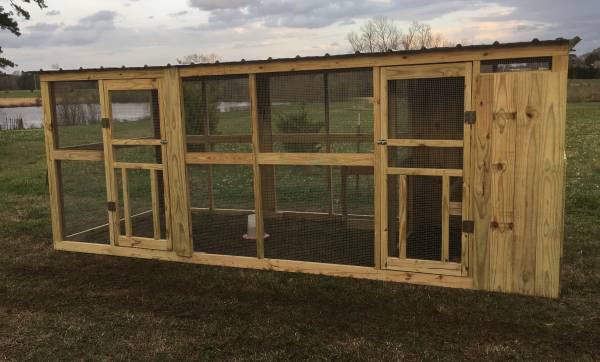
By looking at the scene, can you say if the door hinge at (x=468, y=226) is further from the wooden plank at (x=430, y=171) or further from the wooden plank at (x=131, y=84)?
the wooden plank at (x=131, y=84)

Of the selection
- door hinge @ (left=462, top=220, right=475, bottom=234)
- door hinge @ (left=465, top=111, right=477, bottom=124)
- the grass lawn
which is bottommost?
the grass lawn

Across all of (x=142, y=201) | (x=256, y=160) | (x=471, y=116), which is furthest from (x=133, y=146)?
(x=471, y=116)

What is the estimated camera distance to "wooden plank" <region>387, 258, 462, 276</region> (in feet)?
16.2

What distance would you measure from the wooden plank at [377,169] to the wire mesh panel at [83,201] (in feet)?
11.3

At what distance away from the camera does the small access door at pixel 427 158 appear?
4812 millimetres

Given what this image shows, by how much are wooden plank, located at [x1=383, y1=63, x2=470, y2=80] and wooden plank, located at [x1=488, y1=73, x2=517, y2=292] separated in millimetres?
309

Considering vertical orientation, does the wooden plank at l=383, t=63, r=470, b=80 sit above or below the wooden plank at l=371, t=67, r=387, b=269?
above

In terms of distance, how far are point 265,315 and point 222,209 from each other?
12.7 feet

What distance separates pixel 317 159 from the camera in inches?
211

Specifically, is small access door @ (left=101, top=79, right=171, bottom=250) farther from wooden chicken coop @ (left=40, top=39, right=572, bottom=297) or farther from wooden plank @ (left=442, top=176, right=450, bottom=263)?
wooden plank @ (left=442, top=176, right=450, bottom=263)

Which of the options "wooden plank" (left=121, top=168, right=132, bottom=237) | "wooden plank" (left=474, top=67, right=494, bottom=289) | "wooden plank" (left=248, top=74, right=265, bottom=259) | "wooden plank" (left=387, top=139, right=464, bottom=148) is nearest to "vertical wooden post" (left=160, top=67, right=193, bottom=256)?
"wooden plank" (left=121, top=168, right=132, bottom=237)

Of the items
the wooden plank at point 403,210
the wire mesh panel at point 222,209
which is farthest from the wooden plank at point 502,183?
the wire mesh panel at point 222,209

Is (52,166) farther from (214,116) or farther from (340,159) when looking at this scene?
(340,159)

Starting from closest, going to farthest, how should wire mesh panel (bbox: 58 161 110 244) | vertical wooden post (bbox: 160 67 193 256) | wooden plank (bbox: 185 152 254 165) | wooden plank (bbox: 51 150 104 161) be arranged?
1. wooden plank (bbox: 185 152 254 165)
2. vertical wooden post (bbox: 160 67 193 256)
3. wooden plank (bbox: 51 150 104 161)
4. wire mesh panel (bbox: 58 161 110 244)
